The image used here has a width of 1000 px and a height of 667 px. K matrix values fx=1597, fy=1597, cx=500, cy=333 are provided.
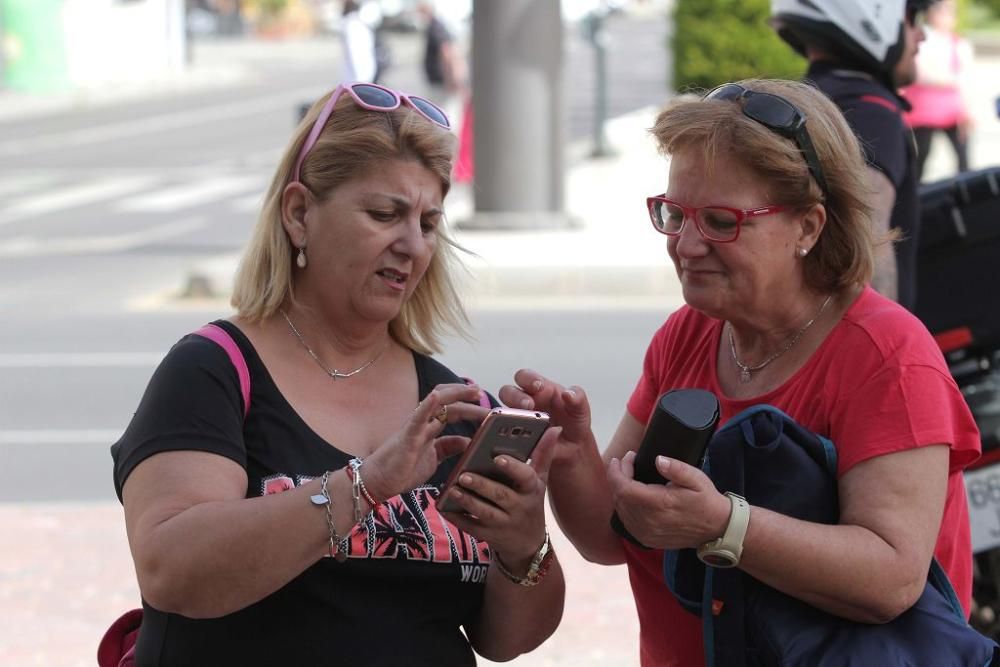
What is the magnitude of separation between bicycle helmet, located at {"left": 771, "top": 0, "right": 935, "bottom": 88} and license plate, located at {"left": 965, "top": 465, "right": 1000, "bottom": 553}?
40.4 inches

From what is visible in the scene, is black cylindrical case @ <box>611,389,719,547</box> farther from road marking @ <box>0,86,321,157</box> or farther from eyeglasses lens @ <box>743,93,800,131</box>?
road marking @ <box>0,86,321,157</box>

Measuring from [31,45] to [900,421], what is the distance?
32027 millimetres

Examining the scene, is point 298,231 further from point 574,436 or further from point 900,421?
point 900,421

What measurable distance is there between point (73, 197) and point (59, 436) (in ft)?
36.2

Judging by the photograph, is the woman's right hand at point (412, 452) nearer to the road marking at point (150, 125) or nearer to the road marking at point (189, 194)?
the road marking at point (189, 194)

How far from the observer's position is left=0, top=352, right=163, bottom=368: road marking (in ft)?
32.0

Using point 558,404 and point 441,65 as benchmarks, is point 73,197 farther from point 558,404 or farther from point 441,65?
point 558,404

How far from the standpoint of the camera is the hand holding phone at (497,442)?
7.85 feet

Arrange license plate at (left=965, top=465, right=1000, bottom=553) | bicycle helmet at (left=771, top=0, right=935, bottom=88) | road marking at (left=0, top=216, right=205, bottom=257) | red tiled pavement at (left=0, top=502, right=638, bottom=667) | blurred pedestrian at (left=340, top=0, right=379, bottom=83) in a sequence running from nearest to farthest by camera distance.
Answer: bicycle helmet at (left=771, top=0, right=935, bottom=88), license plate at (left=965, top=465, right=1000, bottom=553), red tiled pavement at (left=0, top=502, right=638, bottom=667), road marking at (left=0, top=216, right=205, bottom=257), blurred pedestrian at (left=340, top=0, right=379, bottom=83)

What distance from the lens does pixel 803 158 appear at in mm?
2516

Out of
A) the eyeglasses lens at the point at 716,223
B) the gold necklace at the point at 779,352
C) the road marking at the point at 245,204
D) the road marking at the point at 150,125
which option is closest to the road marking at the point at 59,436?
the gold necklace at the point at 779,352

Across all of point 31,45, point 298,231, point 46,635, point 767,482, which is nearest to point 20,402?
point 46,635

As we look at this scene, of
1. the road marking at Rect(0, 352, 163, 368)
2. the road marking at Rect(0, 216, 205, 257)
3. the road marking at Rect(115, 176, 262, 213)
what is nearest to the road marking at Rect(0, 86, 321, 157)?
the road marking at Rect(115, 176, 262, 213)

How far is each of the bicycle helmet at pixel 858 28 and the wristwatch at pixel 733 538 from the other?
6.13 feet
